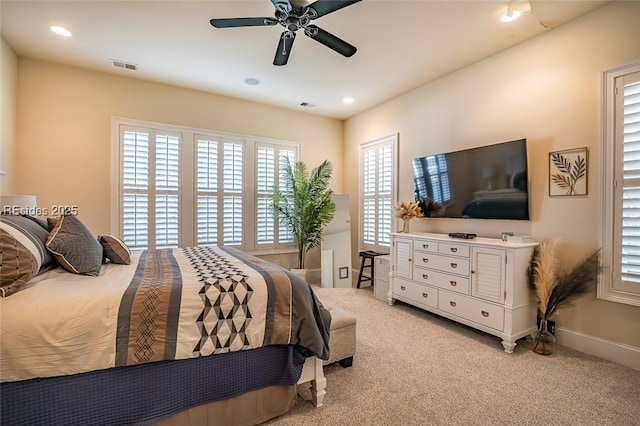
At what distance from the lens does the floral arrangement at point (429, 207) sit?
Result: 3803 millimetres

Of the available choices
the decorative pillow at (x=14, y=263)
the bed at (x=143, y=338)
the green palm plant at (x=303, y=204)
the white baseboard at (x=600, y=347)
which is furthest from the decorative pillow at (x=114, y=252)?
the white baseboard at (x=600, y=347)

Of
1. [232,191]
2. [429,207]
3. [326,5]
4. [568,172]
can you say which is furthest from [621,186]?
[232,191]

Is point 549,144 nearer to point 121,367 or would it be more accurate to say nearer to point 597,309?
point 597,309

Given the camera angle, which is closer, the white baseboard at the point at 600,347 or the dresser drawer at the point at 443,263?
the white baseboard at the point at 600,347

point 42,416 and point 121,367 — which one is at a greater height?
point 121,367

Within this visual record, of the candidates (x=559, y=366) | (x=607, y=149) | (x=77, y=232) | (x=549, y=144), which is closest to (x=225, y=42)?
(x=77, y=232)

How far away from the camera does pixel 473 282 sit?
2.94 metres

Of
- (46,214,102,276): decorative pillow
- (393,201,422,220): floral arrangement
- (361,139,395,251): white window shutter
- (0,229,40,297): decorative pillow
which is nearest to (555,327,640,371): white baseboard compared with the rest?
(393,201,422,220): floral arrangement

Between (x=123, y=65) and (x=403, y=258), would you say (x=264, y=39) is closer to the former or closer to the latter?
(x=123, y=65)

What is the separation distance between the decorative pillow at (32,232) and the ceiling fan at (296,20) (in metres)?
1.86

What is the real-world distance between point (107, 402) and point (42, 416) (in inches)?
9.1

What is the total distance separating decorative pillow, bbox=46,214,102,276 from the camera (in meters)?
1.76

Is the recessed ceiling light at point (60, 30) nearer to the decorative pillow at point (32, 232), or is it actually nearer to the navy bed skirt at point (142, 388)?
the decorative pillow at point (32, 232)

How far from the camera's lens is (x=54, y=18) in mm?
2713
